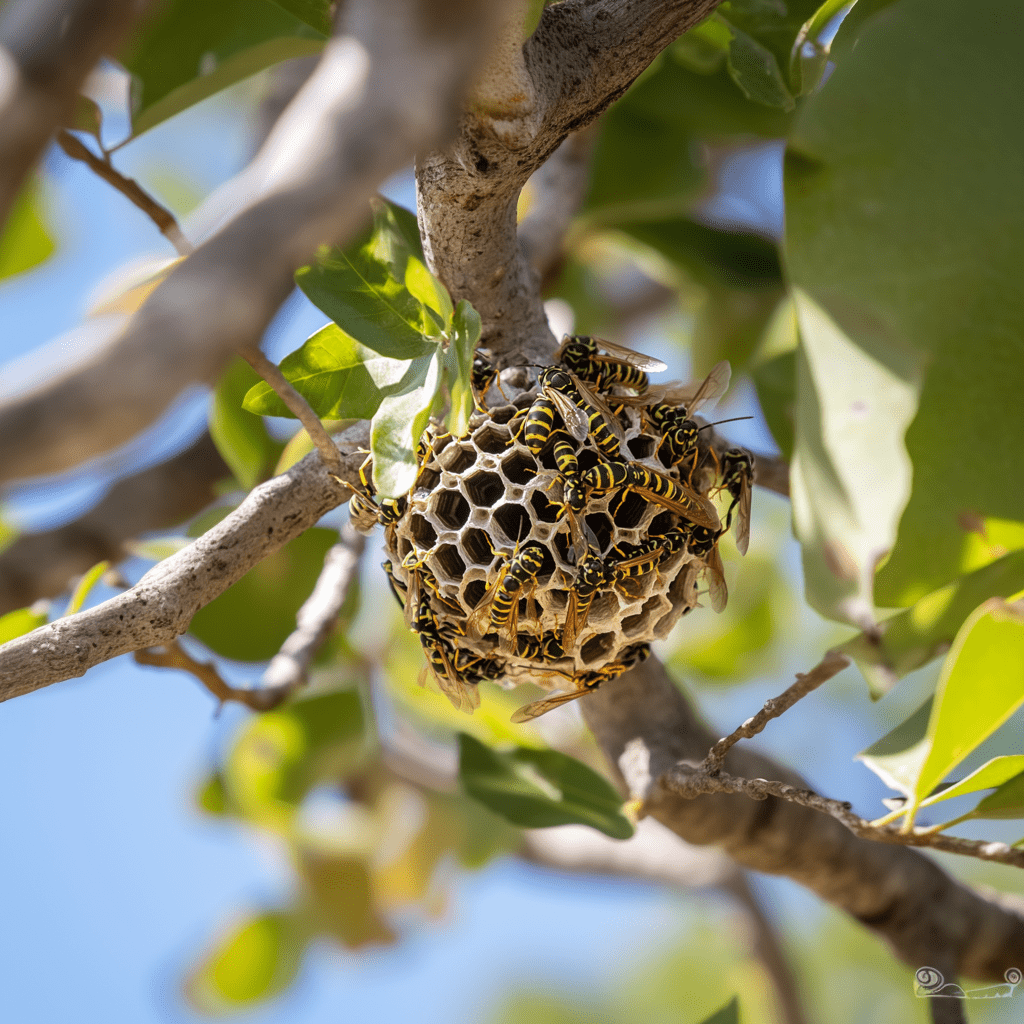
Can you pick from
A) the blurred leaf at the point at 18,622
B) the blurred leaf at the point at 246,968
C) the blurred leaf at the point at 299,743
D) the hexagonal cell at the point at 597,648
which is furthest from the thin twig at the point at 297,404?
the blurred leaf at the point at 246,968

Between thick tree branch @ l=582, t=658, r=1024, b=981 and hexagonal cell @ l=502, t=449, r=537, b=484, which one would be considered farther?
thick tree branch @ l=582, t=658, r=1024, b=981

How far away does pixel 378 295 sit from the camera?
91 cm

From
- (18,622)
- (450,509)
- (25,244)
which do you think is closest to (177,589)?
(450,509)

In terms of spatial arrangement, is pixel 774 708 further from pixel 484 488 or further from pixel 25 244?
pixel 25 244

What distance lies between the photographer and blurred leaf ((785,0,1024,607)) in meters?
0.87

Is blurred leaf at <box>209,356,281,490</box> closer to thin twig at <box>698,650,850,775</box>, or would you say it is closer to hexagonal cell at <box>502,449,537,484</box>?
hexagonal cell at <box>502,449,537,484</box>

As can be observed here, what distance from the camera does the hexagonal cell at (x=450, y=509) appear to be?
1015 mm

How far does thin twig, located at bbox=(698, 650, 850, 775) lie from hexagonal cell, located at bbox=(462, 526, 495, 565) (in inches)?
13.2

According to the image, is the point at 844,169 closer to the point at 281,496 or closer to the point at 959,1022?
A: the point at 281,496

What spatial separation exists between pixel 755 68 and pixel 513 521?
0.76m

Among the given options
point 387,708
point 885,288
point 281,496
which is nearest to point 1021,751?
point 885,288

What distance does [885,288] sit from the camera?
872mm

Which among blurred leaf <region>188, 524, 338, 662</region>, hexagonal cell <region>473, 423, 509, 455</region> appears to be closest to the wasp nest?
hexagonal cell <region>473, 423, 509, 455</region>

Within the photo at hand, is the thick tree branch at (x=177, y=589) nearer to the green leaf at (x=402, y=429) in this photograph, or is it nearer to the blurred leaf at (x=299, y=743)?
the green leaf at (x=402, y=429)
